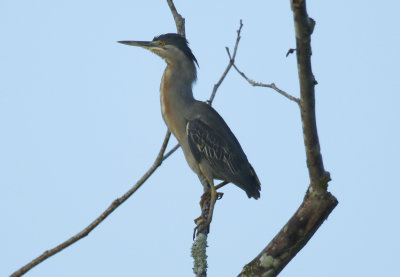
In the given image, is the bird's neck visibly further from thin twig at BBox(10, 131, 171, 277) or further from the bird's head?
thin twig at BBox(10, 131, 171, 277)

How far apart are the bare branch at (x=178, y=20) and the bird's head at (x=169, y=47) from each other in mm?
301

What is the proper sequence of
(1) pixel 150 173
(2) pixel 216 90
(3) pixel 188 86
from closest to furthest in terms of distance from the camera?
(1) pixel 150 173
(2) pixel 216 90
(3) pixel 188 86

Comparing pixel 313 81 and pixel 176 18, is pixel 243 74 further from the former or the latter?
pixel 176 18

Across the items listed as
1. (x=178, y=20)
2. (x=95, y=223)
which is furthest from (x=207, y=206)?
(x=95, y=223)

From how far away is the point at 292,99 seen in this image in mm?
2896

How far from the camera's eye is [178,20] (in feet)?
19.3

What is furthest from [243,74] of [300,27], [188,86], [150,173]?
[188,86]

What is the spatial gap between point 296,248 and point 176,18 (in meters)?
3.43

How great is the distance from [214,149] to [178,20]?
1.44 m

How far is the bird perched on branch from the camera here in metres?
6.12

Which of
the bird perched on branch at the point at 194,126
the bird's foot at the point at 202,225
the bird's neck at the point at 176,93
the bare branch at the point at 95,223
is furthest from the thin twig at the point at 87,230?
the bird's neck at the point at 176,93

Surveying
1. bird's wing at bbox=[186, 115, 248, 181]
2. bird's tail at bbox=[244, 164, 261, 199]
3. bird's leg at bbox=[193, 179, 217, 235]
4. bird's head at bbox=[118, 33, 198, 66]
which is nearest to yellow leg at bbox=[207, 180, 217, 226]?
bird's leg at bbox=[193, 179, 217, 235]

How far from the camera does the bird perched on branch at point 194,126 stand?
20.1 ft

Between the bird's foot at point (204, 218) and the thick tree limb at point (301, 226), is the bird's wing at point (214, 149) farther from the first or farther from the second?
the thick tree limb at point (301, 226)
